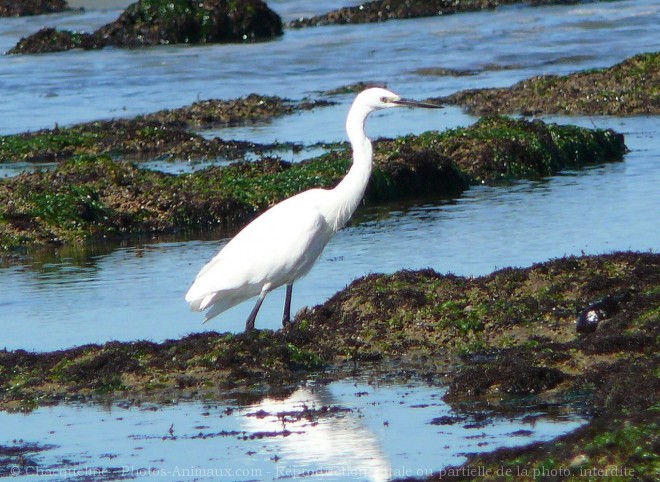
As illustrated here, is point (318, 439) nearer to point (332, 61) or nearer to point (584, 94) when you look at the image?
point (584, 94)

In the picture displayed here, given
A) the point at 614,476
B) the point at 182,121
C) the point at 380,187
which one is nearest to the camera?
the point at 614,476

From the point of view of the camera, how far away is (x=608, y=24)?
31922 millimetres

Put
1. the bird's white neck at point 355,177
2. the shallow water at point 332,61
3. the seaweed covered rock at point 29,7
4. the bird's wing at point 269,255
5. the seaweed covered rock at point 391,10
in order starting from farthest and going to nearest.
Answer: the seaweed covered rock at point 29,7
the seaweed covered rock at point 391,10
the shallow water at point 332,61
the bird's white neck at point 355,177
the bird's wing at point 269,255

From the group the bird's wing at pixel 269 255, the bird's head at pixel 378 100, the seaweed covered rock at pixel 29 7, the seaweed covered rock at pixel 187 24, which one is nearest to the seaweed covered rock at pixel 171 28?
the seaweed covered rock at pixel 187 24

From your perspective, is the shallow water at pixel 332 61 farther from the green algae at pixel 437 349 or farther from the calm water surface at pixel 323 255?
the green algae at pixel 437 349

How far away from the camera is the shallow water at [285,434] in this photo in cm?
599

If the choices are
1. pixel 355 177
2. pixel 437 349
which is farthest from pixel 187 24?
pixel 437 349

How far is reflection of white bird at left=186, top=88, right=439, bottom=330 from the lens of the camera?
8.59 meters

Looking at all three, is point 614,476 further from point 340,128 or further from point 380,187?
point 340,128

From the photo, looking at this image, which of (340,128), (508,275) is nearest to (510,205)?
(508,275)

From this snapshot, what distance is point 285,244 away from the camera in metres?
8.62

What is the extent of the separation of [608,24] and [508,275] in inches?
962

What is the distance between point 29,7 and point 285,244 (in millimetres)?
37077

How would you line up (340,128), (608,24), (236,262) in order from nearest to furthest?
(236,262)
(340,128)
(608,24)
